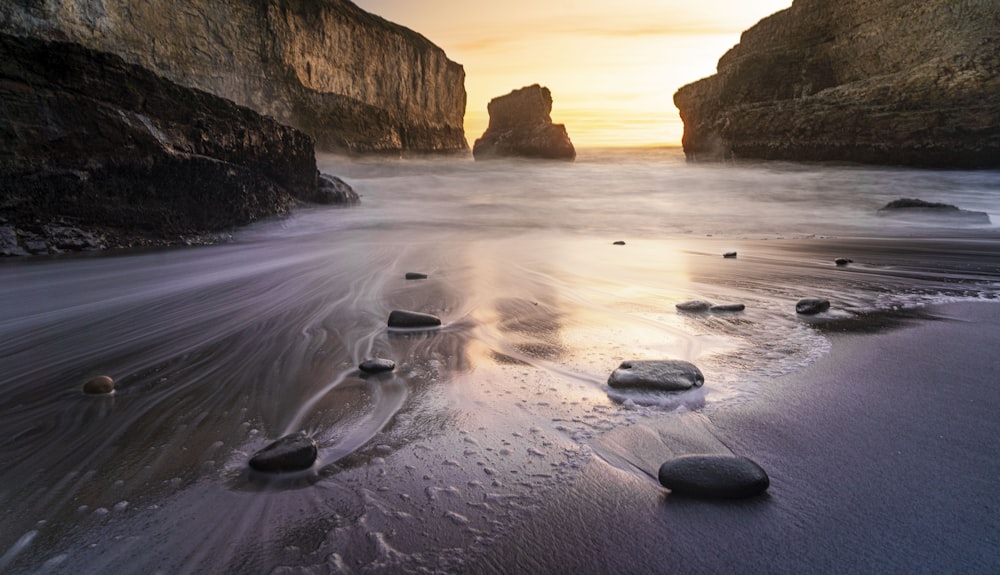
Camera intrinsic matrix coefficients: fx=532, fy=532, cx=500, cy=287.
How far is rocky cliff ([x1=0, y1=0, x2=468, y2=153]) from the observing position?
14.0 meters

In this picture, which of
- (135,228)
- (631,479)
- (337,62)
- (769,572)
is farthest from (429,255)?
(337,62)

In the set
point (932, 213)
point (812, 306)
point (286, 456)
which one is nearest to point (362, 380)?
point (286, 456)

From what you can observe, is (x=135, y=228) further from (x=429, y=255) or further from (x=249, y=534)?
(x=249, y=534)

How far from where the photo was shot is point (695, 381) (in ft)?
6.16

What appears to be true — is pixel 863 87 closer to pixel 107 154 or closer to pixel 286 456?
pixel 107 154

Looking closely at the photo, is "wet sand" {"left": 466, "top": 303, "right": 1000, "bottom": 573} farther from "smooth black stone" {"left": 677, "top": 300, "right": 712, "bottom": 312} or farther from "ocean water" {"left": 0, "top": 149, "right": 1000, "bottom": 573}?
"smooth black stone" {"left": 677, "top": 300, "right": 712, "bottom": 312}

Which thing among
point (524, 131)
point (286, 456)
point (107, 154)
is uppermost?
point (524, 131)

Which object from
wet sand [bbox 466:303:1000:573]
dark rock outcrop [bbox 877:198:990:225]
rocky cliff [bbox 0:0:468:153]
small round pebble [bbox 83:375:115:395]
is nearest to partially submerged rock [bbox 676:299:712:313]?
wet sand [bbox 466:303:1000:573]

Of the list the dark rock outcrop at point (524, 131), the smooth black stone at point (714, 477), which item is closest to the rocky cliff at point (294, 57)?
the dark rock outcrop at point (524, 131)

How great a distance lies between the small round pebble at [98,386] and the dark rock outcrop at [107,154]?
4.07m

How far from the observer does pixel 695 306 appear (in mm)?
3047

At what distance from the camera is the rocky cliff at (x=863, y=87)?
1670cm

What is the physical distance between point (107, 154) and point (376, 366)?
5146mm

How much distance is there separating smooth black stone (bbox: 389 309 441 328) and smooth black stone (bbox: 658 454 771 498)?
1748mm
